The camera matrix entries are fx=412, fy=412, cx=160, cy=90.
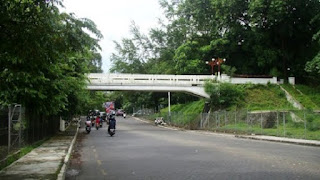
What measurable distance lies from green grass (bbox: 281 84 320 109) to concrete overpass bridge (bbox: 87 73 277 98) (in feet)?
24.3

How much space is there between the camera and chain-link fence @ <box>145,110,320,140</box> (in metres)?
26.9

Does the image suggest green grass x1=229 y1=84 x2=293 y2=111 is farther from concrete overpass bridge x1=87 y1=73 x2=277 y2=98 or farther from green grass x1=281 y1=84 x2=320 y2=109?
concrete overpass bridge x1=87 y1=73 x2=277 y2=98

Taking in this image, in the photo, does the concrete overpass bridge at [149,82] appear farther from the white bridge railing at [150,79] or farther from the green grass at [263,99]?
the green grass at [263,99]

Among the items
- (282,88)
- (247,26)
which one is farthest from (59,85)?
(247,26)

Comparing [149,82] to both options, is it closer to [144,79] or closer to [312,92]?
[144,79]

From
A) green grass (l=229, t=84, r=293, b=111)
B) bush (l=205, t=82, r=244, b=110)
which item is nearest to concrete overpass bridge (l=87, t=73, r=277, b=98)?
bush (l=205, t=82, r=244, b=110)

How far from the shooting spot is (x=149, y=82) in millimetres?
47125

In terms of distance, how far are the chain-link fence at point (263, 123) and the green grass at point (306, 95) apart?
11.8 meters

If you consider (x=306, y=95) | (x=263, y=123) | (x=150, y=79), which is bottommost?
(x=263, y=123)

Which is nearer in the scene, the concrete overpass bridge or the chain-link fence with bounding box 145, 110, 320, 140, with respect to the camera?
the chain-link fence with bounding box 145, 110, 320, 140

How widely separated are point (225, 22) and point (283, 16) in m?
8.12

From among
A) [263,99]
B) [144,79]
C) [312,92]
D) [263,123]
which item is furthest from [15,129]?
[312,92]

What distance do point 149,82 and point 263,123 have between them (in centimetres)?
1661

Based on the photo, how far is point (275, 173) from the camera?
10.8 m
